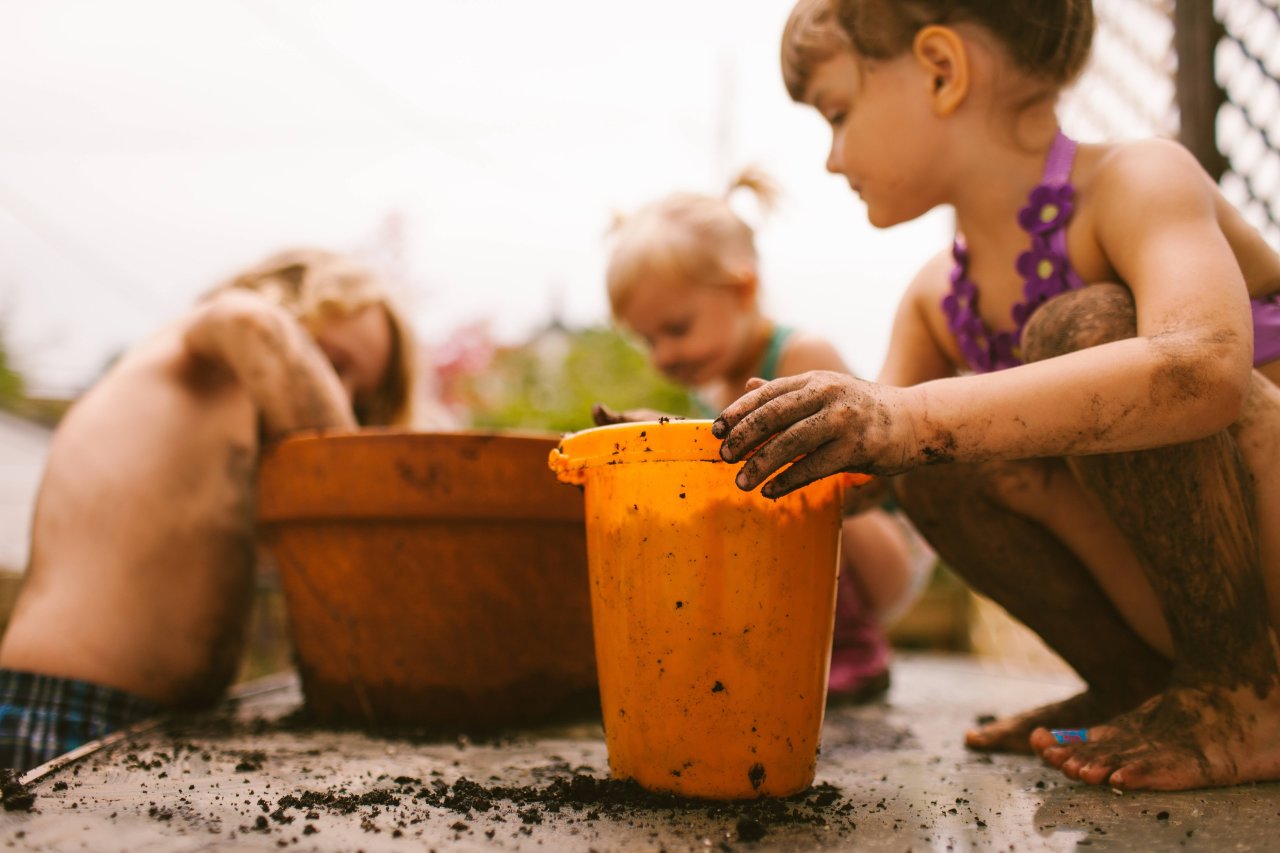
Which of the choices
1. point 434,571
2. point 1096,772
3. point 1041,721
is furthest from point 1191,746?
point 434,571

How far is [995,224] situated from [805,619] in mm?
751

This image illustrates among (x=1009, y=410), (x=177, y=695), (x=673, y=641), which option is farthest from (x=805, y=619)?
(x=177, y=695)

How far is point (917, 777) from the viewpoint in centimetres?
120

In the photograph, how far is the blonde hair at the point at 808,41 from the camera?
1359mm

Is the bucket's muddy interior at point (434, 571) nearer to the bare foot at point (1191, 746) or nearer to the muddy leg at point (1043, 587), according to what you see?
the muddy leg at point (1043, 587)

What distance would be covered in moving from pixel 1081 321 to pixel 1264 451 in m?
0.28

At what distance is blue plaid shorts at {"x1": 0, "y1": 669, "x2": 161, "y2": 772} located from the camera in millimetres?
1424

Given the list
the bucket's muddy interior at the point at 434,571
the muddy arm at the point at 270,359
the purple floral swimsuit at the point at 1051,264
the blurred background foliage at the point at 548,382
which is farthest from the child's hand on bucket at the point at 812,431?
the blurred background foliage at the point at 548,382

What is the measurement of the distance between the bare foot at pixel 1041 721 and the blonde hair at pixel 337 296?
160cm

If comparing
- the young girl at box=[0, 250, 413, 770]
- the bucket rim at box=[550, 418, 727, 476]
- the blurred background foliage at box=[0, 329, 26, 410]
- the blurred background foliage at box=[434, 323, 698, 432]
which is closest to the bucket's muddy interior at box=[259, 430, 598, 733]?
the young girl at box=[0, 250, 413, 770]

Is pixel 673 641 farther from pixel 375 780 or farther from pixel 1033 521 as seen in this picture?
pixel 1033 521

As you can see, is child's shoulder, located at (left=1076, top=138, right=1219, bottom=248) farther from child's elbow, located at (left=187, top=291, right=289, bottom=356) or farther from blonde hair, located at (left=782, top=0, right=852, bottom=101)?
child's elbow, located at (left=187, top=291, right=289, bottom=356)

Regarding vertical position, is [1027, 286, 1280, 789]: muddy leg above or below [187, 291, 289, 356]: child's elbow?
below

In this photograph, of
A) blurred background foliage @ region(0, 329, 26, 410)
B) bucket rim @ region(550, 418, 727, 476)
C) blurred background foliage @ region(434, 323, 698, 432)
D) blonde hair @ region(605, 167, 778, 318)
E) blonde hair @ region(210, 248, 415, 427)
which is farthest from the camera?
blurred background foliage @ region(0, 329, 26, 410)
